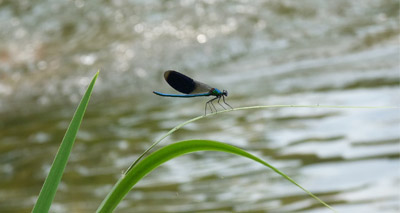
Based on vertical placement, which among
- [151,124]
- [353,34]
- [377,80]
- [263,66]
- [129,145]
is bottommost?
[129,145]

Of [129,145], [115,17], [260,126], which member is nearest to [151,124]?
[129,145]

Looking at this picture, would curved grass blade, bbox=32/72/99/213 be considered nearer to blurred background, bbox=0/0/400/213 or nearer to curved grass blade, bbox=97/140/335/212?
curved grass blade, bbox=97/140/335/212

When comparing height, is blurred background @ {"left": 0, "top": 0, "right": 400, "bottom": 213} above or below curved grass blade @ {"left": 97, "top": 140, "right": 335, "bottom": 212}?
above

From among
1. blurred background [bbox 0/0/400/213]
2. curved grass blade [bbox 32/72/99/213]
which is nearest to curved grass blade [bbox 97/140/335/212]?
curved grass blade [bbox 32/72/99/213]

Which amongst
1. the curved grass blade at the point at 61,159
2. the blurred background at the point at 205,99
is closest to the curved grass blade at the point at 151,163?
the curved grass blade at the point at 61,159

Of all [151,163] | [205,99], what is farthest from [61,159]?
[205,99]

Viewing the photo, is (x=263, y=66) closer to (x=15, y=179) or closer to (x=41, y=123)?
(x=41, y=123)

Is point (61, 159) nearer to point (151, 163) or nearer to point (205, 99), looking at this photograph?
point (151, 163)

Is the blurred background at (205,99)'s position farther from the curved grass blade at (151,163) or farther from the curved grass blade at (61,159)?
the curved grass blade at (61,159)
